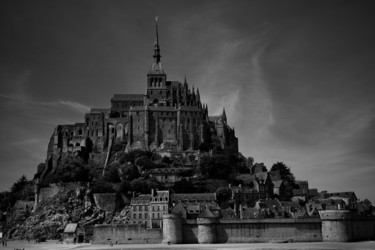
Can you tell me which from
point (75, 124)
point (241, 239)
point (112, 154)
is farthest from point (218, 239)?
point (75, 124)

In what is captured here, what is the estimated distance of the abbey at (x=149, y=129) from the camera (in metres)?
99.6

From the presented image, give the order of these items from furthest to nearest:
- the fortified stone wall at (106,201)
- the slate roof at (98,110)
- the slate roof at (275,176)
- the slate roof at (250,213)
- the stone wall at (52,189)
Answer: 1. the slate roof at (98,110)
2. the slate roof at (275,176)
3. the stone wall at (52,189)
4. the fortified stone wall at (106,201)
5. the slate roof at (250,213)

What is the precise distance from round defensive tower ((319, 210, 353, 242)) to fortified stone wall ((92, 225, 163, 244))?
19408mm

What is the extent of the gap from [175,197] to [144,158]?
18.2 meters

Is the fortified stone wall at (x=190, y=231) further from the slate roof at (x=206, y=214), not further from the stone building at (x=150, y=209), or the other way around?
the stone building at (x=150, y=209)

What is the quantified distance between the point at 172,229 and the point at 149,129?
42316mm

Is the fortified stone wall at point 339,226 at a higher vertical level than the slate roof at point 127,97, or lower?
lower

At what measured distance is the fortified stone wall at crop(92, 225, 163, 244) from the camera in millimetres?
61625

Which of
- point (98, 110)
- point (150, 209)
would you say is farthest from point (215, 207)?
point (98, 110)

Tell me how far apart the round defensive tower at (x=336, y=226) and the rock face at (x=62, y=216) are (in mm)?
28412

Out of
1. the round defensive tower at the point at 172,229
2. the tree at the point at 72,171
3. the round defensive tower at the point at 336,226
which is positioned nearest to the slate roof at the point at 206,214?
the round defensive tower at the point at 172,229

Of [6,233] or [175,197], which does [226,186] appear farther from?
[6,233]

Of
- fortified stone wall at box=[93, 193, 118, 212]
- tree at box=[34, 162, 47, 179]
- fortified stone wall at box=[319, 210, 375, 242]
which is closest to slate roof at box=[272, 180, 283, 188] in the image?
fortified stone wall at box=[319, 210, 375, 242]

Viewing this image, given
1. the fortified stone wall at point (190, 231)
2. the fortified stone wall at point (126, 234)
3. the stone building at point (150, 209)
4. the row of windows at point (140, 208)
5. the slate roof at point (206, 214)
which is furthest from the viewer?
the row of windows at point (140, 208)
